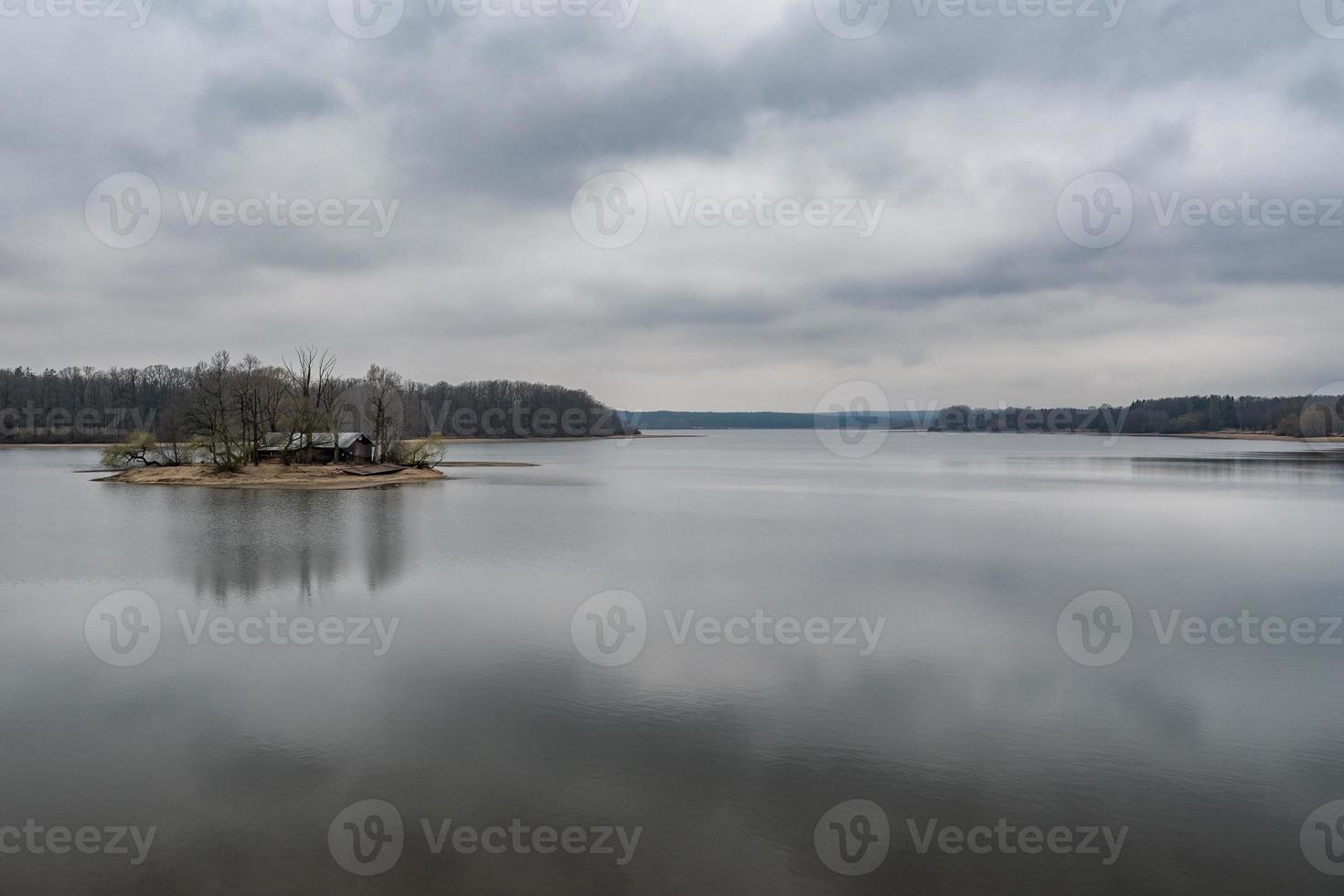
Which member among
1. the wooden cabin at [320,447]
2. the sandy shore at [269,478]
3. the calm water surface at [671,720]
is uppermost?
the wooden cabin at [320,447]

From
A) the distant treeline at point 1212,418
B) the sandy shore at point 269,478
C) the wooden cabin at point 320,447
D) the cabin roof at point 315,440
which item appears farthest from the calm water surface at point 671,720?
the distant treeline at point 1212,418

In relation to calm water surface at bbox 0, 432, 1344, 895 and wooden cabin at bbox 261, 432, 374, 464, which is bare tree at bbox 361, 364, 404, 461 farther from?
calm water surface at bbox 0, 432, 1344, 895

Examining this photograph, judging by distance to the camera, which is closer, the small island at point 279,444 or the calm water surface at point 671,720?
the calm water surface at point 671,720

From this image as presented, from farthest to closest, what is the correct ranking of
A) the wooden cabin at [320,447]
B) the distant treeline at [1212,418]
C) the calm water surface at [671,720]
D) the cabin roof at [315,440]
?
the distant treeline at [1212,418]
the cabin roof at [315,440]
the wooden cabin at [320,447]
the calm water surface at [671,720]

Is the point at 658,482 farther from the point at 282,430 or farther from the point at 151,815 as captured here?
the point at 151,815

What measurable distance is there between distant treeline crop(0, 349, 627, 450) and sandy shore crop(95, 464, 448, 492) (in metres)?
2.77

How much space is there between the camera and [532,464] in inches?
2665

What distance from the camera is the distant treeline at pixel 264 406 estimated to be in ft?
176

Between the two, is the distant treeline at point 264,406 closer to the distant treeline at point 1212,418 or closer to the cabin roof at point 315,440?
the cabin roof at point 315,440

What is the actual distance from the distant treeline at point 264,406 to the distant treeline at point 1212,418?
10937 centimetres

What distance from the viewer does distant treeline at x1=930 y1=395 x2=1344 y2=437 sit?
11544 cm

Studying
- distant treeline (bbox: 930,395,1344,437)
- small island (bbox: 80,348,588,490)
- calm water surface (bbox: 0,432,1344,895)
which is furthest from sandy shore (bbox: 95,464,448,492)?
distant treeline (bbox: 930,395,1344,437)

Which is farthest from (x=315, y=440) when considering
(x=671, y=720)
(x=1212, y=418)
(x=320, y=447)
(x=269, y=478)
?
(x=1212, y=418)

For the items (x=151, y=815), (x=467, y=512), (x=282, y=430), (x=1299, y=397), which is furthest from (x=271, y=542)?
(x=1299, y=397)
